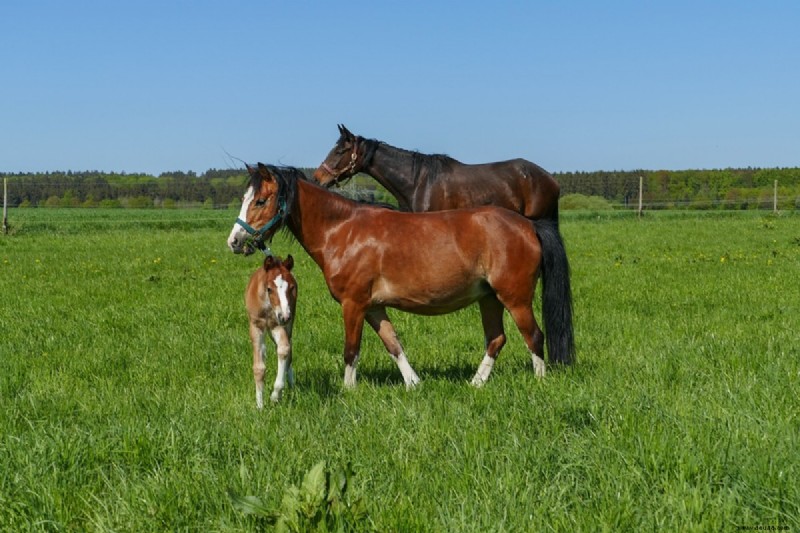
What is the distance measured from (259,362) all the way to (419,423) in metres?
1.63

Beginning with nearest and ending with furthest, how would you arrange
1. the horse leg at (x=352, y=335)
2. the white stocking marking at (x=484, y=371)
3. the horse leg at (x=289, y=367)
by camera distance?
the horse leg at (x=289, y=367) < the white stocking marking at (x=484, y=371) < the horse leg at (x=352, y=335)

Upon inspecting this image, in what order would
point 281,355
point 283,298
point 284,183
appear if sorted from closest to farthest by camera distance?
point 283,298 → point 281,355 → point 284,183

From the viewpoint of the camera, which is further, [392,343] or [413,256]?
[392,343]

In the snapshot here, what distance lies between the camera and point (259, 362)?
6102 mm

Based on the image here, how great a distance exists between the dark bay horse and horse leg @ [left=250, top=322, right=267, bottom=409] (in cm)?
328

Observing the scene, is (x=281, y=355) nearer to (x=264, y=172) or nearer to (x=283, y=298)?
(x=283, y=298)

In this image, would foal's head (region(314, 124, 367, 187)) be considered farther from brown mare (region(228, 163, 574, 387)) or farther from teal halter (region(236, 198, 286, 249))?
teal halter (region(236, 198, 286, 249))

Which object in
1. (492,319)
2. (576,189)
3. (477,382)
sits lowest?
(477,382)

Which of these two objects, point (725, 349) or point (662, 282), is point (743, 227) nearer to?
point (662, 282)

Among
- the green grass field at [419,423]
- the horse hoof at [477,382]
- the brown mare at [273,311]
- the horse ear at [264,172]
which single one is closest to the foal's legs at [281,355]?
the brown mare at [273,311]

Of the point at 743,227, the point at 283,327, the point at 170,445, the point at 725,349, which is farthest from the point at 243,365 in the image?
the point at 743,227

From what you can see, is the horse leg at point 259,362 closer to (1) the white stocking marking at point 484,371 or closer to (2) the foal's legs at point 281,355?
(2) the foal's legs at point 281,355

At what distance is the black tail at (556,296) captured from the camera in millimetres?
6840

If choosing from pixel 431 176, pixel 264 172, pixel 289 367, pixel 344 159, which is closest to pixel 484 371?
pixel 289 367
